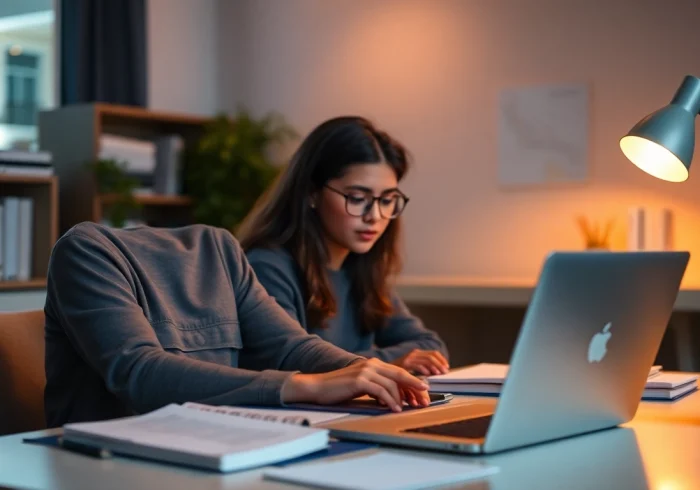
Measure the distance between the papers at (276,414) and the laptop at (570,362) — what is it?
0.14 ft

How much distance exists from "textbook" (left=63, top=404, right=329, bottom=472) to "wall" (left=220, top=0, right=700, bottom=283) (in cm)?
271

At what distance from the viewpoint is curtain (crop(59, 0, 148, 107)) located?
4.48 m

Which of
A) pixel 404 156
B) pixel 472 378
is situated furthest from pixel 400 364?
pixel 404 156

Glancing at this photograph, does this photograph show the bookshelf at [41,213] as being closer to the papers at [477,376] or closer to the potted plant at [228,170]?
the potted plant at [228,170]

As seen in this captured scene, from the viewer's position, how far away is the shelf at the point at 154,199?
430cm

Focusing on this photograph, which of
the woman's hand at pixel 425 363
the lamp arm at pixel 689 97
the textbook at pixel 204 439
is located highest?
the lamp arm at pixel 689 97

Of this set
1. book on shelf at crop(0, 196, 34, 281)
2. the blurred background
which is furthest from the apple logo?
book on shelf at crop(0, 196, 34, 281)

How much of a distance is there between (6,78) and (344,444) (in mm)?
3724

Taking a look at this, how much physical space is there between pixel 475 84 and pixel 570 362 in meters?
3.14

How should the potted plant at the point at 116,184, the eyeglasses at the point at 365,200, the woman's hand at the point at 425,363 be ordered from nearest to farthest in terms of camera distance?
the woman's hand at the point at 425,363 < the eyeglasses at the point at 365,200 < the potted plant at the point at 116,184

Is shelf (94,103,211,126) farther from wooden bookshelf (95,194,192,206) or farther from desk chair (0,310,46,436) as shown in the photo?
desk chair (0,310,46,436)

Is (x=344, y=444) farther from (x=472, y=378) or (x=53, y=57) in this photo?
(x=53, y=57)

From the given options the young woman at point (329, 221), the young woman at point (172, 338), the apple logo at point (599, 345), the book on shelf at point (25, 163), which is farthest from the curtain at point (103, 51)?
the apple logo at point (599, 345)

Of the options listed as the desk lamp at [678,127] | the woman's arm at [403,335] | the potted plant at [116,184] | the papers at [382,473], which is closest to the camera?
the papers at [382,473]
